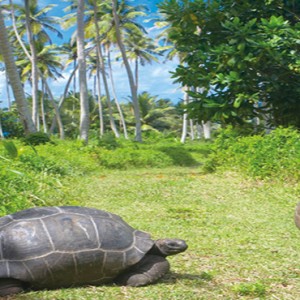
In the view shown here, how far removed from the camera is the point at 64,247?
379cm

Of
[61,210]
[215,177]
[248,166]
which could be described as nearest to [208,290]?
[61,210]

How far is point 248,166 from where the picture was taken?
10.6 metres

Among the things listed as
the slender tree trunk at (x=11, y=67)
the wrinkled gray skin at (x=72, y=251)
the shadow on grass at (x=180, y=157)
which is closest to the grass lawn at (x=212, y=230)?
the wrinkled gray skin at (x=72, y=251)

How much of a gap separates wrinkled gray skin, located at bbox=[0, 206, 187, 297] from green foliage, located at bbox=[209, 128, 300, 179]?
6.13m

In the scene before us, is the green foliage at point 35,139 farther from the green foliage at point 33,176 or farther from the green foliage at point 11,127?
the green foliage at point 11,127

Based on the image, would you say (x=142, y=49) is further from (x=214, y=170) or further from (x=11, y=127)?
(x=214, y=170)

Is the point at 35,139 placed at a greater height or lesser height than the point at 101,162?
greater

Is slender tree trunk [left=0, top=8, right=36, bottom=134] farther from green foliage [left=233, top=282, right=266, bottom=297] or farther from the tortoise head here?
green foliage [left=233, top=282, right=266, bottom=297]

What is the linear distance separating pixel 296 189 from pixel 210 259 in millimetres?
4449

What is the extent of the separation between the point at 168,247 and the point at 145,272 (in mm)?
291

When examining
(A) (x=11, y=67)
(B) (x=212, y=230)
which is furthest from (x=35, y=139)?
(B) (x=212, y=230)

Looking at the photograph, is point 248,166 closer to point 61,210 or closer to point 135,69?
point 61,210

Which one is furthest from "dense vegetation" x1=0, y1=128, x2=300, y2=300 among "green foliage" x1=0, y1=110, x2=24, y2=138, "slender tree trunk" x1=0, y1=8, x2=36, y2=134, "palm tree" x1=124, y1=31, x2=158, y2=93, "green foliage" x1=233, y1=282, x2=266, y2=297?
"palm tree" x1=124, y1=31, x2=158, y2=93

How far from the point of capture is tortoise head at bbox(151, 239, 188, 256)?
417 centimetres
